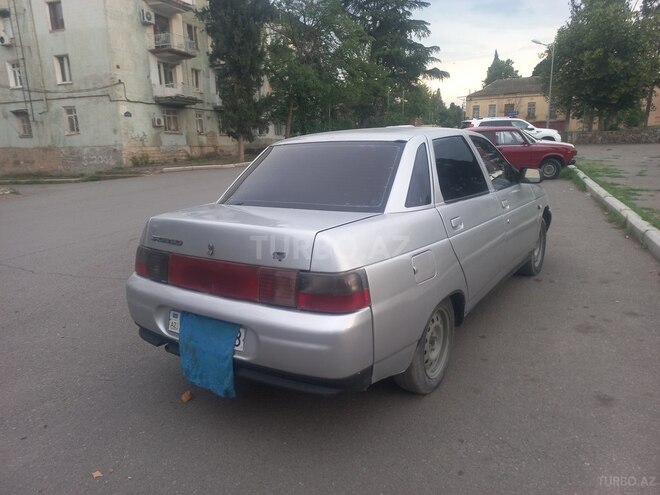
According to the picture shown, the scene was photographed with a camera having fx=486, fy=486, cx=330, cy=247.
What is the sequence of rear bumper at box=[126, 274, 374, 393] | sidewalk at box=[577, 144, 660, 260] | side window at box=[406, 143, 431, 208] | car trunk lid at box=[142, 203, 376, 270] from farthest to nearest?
sidewalk at box=[577, 144, 660, 260] < side window at box=[406, 143, 431, 208] < car trunk lid at box=[142, 203, 376, 270] < rear bumper at box=[126, 274, 374, 393]

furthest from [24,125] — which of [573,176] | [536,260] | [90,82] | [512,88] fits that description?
[512,88]

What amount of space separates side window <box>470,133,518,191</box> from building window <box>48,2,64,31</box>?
30572 mm

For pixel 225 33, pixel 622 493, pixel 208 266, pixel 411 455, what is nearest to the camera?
pixel 622 493

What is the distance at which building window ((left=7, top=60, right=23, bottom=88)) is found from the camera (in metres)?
29.2

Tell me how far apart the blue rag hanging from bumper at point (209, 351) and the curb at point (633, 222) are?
5.48 meters

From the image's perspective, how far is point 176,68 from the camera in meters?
31.8

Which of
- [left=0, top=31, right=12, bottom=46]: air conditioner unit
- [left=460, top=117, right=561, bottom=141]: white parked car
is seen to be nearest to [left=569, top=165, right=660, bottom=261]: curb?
[left=460, top=117, right=561, bottom=141]: white parked car

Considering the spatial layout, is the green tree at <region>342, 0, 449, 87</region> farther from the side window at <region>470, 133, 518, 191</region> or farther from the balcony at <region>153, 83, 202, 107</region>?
the side window at <region>470, 133, 518, 191</region>

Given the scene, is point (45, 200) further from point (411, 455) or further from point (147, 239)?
point (411, 455)

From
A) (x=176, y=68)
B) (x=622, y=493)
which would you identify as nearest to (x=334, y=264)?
(x=622, y=493)

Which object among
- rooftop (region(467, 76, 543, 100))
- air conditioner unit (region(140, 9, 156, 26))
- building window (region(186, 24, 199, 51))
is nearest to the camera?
air conditioner unit (region(140, 9, 156, 26))

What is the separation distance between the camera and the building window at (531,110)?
2655 inches

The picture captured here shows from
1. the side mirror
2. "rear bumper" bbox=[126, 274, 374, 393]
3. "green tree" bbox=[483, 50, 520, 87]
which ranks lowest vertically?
"rear bumper" bbox=[126, 274, 374, 393]

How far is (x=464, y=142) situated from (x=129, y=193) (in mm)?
13933
